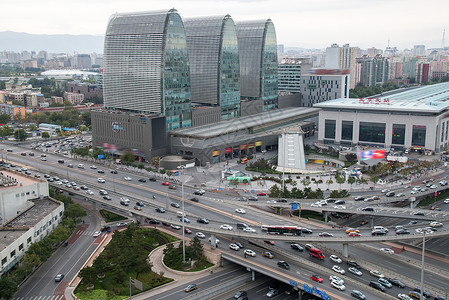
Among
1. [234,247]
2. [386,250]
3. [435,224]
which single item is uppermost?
[435,224]

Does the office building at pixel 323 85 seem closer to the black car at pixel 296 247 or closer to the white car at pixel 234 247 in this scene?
the black car at pixel 296 247

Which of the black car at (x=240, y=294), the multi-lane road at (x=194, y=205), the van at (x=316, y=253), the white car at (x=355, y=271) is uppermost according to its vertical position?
the multi-lane road at (x=194, y=205)

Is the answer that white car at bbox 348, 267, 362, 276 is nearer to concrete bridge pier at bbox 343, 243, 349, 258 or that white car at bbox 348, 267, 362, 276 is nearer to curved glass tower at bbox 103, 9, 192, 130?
concrete bridge pier at bbox 343, 243, 349, 258

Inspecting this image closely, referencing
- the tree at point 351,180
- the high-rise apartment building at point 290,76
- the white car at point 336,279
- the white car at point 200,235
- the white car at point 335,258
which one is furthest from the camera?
the high-rise apartment building at point 290,76

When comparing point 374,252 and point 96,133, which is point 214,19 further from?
point 374,252

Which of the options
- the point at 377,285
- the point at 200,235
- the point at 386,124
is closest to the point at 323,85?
the point at 386,124

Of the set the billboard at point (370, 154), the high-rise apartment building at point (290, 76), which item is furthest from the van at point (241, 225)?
the high-rise apartment building at point (290, 76)

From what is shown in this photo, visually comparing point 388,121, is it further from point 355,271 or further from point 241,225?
point 355,271
